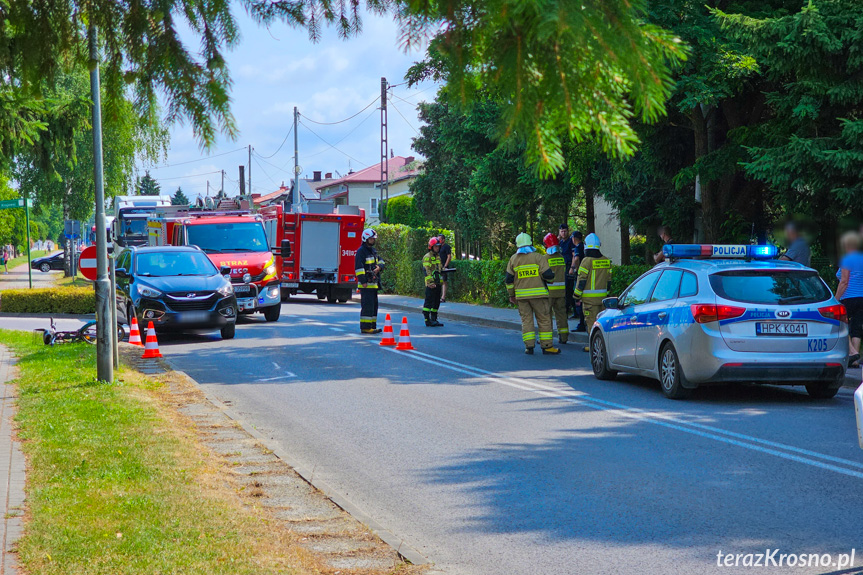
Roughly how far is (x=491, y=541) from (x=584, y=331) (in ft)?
43.7

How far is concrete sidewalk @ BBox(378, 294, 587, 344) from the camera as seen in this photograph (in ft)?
71.3

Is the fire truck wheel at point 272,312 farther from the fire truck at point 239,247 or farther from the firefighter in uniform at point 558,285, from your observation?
the firefighter in uniform at point 558,285

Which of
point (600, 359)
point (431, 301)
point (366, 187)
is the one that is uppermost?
point (366, 187)

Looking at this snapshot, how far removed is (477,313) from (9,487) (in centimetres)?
1853

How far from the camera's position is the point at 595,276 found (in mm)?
15352

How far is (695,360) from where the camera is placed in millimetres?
9945

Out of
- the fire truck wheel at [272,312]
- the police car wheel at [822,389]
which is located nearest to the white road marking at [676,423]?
the police car wheel at [822,389]

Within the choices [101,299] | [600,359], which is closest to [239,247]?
[101,299]

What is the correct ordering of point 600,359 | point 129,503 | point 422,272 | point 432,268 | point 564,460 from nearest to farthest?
point 129,503 < point 564,460 < point 600,359 < point 432,268 < point 422,272

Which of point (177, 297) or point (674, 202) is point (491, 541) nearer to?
point (177, 297)

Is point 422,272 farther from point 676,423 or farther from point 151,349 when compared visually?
point 676,423

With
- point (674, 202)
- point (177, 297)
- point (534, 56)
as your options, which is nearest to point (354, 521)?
point (534, 56)

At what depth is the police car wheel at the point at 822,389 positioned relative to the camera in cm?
1023

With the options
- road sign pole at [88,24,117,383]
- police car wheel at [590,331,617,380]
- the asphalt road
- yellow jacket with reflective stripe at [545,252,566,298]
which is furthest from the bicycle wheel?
police car wheel at [590,331,617,380]
